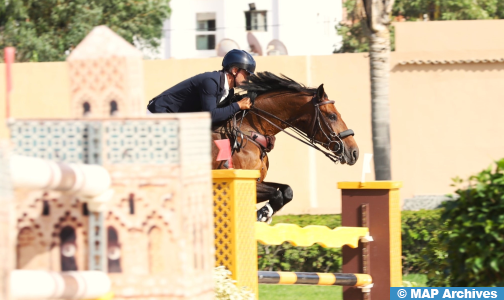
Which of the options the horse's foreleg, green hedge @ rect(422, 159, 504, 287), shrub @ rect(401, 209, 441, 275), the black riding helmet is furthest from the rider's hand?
green hedge @ rect(422, 159, 504, 287)

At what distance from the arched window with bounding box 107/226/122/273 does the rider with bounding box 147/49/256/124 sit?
12.1ft

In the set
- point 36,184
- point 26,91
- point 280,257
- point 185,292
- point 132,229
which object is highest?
point 26,91

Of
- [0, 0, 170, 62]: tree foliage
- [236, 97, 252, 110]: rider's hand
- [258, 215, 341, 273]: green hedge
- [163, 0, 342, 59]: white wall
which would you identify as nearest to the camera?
[236, 97, 252, 110]: rider's hand

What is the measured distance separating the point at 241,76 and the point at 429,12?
20.4 meters

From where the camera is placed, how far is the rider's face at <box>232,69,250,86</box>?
6.41 m

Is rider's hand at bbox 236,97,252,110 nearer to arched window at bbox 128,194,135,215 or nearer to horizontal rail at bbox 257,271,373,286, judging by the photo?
A: horizontal rail at bbox 257,271,373,286

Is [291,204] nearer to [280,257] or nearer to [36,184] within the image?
[280,257]

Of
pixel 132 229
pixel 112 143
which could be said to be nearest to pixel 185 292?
pixel 132 229

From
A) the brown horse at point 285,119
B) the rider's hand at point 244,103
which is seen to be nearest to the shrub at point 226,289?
the rider's hand at point 244,103

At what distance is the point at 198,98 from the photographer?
618 cm

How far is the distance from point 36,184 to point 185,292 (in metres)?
0.60

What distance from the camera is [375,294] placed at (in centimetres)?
493

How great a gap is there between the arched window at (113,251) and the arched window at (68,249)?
0.11 metres

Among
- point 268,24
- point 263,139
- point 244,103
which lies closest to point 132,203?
point 244,103
